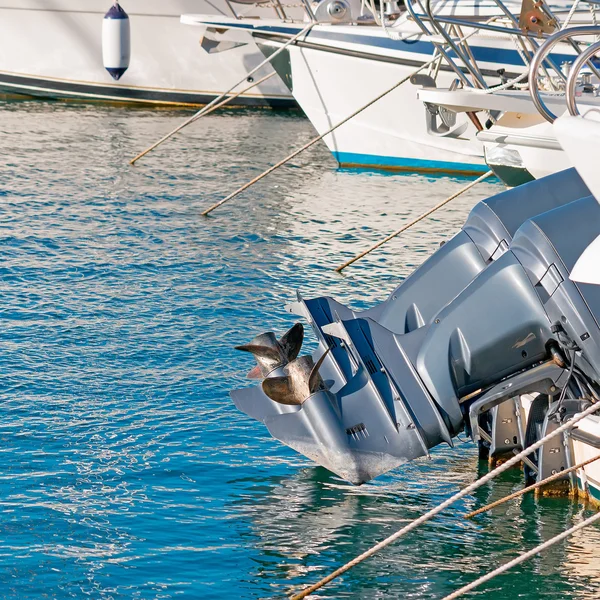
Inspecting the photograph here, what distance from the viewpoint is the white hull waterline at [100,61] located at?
20641mm

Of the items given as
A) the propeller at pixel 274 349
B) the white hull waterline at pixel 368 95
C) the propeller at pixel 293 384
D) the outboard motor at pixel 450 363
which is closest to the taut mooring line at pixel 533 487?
the outboard motor at pixel 450 363

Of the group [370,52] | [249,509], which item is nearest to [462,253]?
[249,509]

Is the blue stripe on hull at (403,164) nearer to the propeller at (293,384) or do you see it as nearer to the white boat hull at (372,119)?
the white boat hull at (372,119)

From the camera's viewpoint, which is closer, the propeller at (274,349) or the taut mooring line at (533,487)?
the taut mooring line at (533,487)

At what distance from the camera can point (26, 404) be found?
7.35 m

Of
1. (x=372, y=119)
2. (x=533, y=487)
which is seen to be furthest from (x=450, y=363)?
(x=372, y=119)

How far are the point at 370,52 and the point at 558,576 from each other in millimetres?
10354

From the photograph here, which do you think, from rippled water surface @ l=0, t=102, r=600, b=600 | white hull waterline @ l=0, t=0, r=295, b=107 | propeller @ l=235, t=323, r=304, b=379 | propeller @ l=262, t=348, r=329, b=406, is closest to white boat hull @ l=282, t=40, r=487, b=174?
rippled water surface @ l=0, t=102, r=600, b=600

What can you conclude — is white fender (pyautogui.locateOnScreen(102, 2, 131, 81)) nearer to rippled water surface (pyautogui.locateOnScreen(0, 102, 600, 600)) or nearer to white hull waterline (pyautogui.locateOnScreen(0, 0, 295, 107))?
white hull waterline (pyautogui.locateOnScreen(0, 0, 295, 107))

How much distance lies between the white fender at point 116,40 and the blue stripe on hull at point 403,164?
4.60 metres

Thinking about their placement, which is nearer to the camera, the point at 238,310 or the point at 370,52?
the point at 238,310

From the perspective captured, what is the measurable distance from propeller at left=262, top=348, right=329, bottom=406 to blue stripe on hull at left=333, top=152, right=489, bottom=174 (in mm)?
9718

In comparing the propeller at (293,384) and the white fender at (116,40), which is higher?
the white fender at (116,40)

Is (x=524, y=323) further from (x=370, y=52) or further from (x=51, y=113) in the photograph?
(x=51, y=113)
